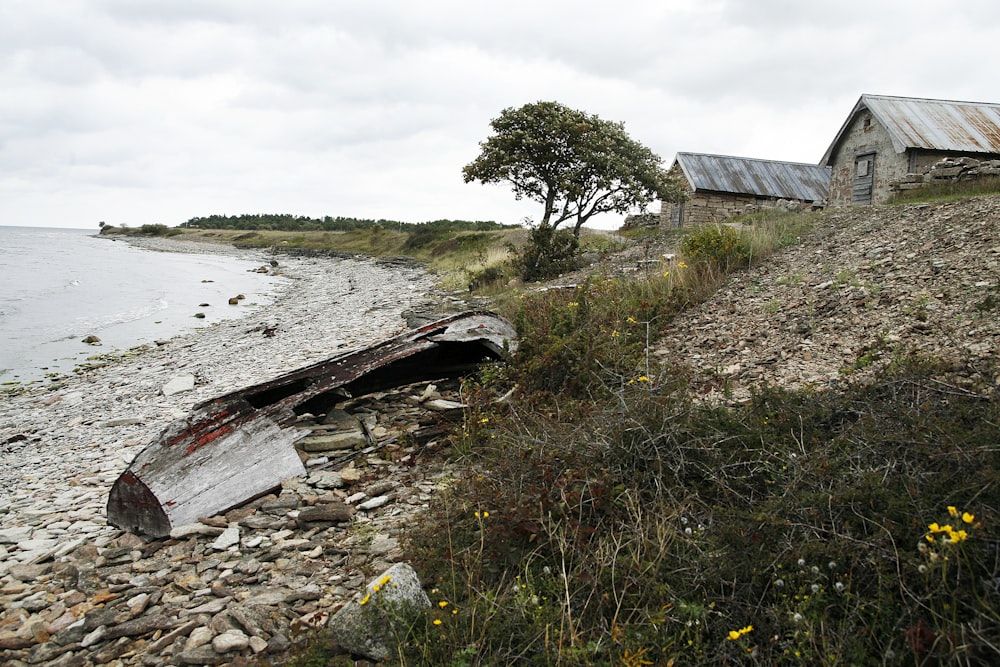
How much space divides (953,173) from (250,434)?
61.8ft

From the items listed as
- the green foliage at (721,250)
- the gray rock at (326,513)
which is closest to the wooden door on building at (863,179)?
the green foliage at (721,250)

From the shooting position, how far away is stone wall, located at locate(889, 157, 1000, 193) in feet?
50.8

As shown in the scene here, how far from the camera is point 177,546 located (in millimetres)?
4340

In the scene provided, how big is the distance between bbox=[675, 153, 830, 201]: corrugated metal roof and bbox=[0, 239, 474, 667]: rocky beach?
26.1 m

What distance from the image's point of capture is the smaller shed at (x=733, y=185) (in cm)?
2912

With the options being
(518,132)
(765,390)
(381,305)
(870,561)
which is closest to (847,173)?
(518,132)

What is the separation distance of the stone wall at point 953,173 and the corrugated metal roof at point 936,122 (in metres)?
3.81

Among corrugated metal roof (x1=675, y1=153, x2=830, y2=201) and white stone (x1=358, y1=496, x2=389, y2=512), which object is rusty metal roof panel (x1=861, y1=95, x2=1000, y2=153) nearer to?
corrugated metal roof (x1=675, y1=153, x2=830, y2=201)

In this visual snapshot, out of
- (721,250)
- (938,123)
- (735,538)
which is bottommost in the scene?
(735,538)

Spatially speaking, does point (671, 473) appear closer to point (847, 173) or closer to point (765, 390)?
point (765, 390)

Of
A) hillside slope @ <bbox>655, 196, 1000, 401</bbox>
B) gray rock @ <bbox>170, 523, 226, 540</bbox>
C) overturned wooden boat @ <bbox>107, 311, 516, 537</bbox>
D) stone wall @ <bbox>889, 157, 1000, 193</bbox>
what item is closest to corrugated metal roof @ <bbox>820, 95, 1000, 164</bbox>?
stone wall @ <bbox>889, 157, 1000, 193</bbox>

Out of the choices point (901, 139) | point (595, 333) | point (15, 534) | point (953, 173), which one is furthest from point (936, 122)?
point (15, 534)

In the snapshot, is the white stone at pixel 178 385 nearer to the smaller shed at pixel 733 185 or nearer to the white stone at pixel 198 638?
the white stone at pixel 198 638

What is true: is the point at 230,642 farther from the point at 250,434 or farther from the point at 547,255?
the point at 547,255
